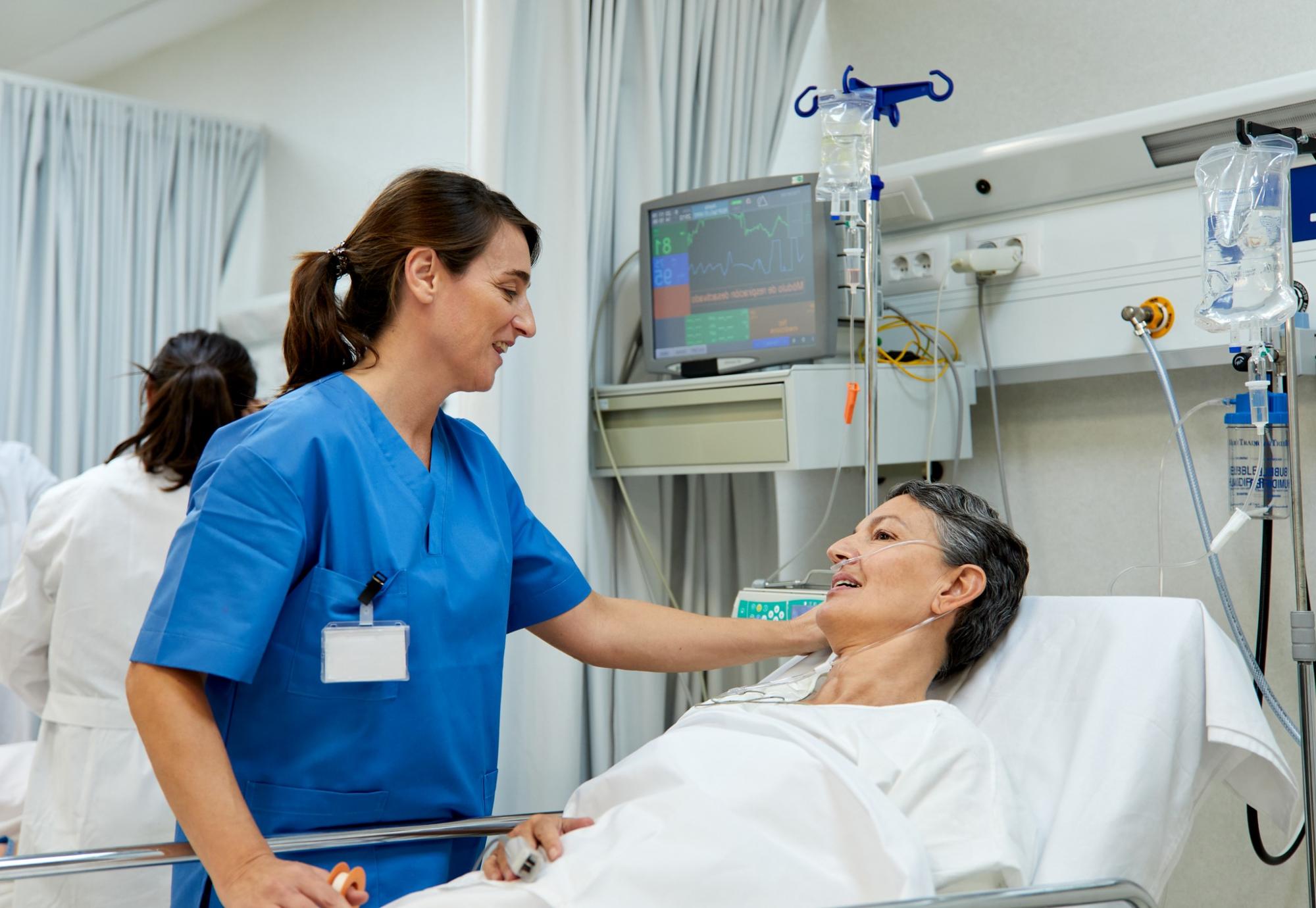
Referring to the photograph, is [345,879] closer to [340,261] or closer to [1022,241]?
[340,261]

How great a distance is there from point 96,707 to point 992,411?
1906 mm

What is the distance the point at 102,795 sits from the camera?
2238 mm

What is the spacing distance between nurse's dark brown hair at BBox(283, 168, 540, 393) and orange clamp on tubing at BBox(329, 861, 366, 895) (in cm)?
64

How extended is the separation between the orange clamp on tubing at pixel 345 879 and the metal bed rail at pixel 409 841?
0.14 m

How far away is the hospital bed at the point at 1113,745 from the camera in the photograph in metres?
1.42

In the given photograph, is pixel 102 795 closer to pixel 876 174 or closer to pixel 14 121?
pixel 876 174

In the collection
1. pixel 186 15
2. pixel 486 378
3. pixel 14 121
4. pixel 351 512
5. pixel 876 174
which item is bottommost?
pixel 351 512

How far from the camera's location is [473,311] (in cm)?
155

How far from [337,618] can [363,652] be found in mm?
55

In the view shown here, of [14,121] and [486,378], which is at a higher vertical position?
[14,121]

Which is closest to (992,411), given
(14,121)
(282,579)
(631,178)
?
(631,178)

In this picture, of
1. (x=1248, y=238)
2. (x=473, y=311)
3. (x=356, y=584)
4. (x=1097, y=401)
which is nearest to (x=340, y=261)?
(x=473, y=311)

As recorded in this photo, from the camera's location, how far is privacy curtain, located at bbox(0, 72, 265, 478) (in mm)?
3730

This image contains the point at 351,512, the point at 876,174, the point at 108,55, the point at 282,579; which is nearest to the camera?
the point at 282,579
